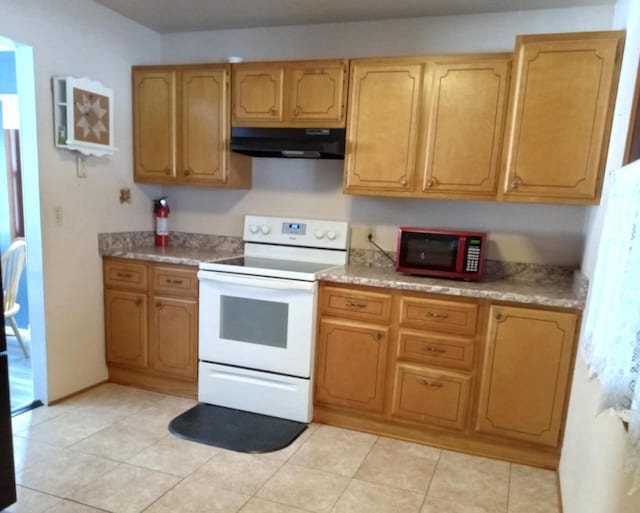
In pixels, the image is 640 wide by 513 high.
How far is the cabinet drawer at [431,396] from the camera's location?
7.57 ft

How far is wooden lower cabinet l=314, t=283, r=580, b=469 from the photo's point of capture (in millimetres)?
2162

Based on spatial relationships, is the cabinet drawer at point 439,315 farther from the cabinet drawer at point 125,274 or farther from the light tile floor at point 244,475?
the cabinet drawer at point 125,274

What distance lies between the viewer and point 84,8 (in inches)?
103

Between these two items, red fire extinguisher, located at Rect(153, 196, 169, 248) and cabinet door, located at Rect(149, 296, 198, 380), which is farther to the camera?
red fire extinguisher, located at Rect(153, 196, 169, 248)

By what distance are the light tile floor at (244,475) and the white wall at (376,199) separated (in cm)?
122

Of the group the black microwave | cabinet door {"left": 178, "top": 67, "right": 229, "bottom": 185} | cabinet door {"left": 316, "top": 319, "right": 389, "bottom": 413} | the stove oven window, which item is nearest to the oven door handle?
the stove oven window

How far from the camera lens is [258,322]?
2572 mm

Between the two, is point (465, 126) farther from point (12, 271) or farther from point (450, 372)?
point (12, 271)

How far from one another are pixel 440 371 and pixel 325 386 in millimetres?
652

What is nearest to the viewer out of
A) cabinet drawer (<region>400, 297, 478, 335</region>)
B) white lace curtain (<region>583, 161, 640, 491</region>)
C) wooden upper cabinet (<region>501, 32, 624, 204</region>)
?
white lace curtain (<region>583, 161, 640, 491</region>)

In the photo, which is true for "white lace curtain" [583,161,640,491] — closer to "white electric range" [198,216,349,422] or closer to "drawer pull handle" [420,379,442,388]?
"drawer pull handle" [420,379,442,388]

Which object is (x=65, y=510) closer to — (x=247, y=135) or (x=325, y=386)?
(x=325, y=386)

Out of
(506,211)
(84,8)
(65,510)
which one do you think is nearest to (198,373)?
(65,510)

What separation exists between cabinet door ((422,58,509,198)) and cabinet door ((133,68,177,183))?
1.66m
